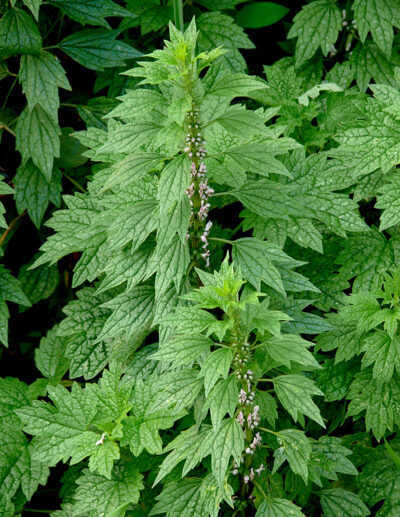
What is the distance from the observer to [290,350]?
79.7 inches

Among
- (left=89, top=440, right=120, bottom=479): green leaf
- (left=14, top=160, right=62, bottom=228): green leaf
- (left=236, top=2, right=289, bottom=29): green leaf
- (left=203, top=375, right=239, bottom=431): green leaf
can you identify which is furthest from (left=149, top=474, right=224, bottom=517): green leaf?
(left=236, top=2, right=289, bottom=29): green leaf

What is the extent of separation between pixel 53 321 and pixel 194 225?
1488mm

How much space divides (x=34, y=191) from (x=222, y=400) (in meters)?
1.59

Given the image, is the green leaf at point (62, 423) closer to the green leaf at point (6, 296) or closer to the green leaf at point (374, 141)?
the green leaf at point (6, 296)

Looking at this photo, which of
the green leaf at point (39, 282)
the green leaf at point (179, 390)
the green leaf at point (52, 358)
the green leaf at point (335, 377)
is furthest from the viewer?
the green leaf at point (39, 282)

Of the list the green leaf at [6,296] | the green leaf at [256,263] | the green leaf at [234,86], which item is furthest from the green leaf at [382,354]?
the green leaf at [6,296]

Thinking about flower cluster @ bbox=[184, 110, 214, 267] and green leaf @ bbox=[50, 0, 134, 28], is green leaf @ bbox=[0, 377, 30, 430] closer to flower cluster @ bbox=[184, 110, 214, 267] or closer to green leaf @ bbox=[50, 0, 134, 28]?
flower cluster @ bbox=[184, 110, 214, 267]

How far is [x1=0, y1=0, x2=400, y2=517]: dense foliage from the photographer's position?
6.77 ft

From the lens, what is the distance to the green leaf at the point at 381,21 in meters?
3.06

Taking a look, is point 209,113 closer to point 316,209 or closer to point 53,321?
point 316,209

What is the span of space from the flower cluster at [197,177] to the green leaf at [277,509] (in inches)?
33.5

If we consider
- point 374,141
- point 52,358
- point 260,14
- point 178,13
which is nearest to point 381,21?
point 260,14

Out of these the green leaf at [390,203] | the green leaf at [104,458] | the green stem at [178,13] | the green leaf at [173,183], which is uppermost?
the green stem at [178,13]

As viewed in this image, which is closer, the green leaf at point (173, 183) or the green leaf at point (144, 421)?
the green leaf at point (173, 183)
